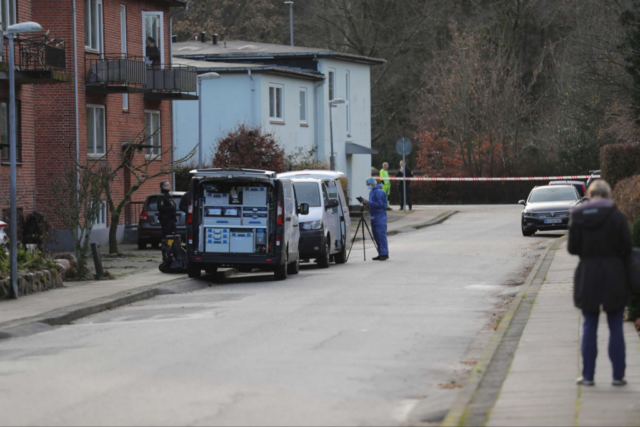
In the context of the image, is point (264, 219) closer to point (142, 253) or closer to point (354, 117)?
point (142, 253)

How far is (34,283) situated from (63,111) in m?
13.8

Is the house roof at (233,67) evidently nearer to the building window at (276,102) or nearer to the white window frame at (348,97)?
the building window at (276,102)

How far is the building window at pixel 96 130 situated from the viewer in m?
32.5

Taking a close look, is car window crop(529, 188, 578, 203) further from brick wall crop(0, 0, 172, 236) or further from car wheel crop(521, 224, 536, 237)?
brick wall crop(0, 0, 172, 236)

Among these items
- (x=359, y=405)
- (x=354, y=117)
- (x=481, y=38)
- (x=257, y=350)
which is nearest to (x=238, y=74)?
(x=354, y=117)

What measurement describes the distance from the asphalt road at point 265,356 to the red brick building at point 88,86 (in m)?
10.7

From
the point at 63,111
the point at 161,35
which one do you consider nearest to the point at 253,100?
the point at 161,35

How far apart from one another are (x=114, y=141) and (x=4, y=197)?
671 centimetres

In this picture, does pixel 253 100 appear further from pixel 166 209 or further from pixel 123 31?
pixel 166 209

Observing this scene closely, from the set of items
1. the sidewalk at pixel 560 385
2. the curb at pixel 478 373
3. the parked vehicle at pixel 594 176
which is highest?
the parked vehicle at pixel 594 176

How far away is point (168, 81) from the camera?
114ft

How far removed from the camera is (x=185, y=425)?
26.3 ft

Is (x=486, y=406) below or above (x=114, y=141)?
below

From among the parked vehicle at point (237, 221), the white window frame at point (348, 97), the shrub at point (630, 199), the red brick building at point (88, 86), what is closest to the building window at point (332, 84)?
the white window frame at point (348, 97)
